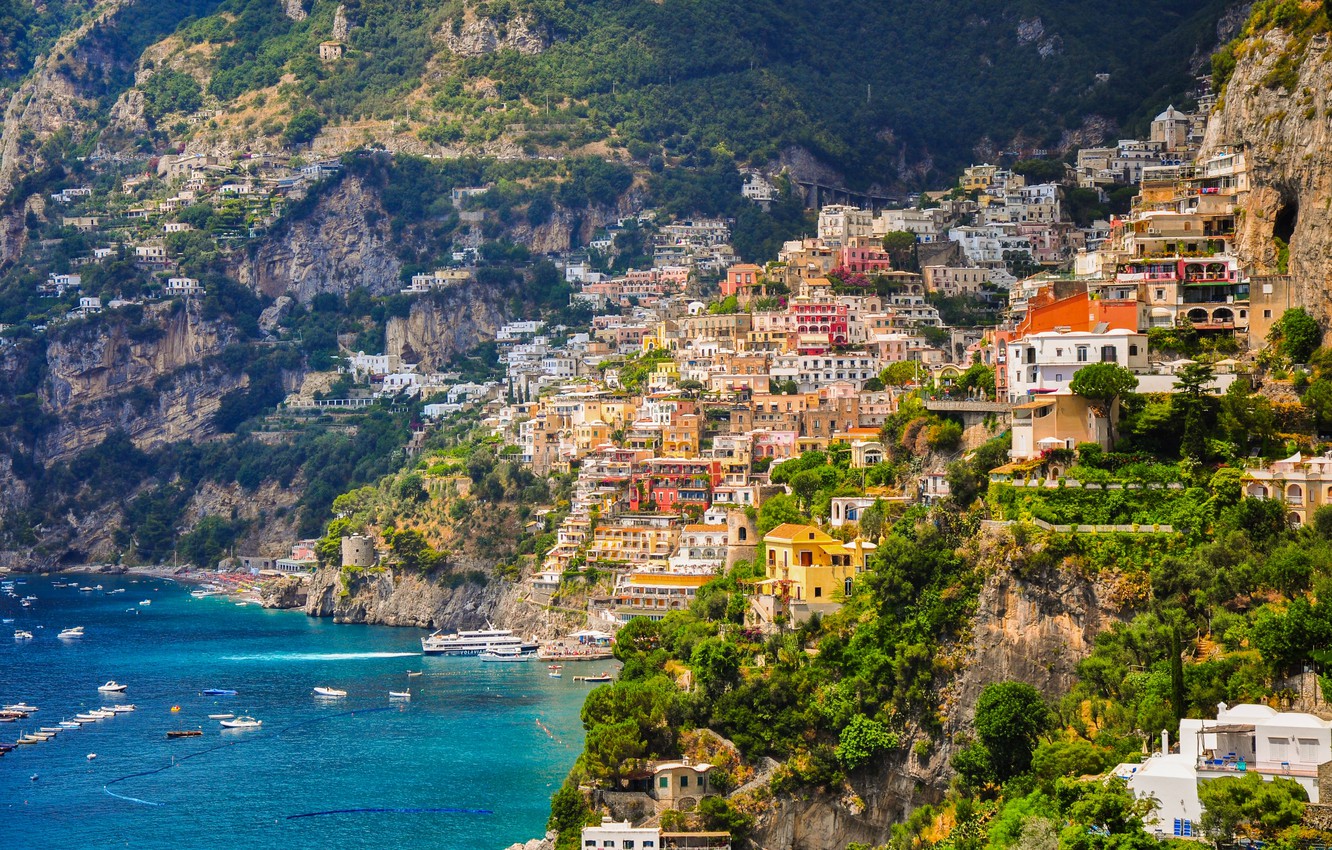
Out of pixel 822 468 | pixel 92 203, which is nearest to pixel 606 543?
pixel 822 468

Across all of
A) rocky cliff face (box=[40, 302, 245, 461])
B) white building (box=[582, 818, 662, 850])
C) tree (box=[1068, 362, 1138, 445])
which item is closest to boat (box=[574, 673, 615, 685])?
white building (box=[582, 818, 662, 850])

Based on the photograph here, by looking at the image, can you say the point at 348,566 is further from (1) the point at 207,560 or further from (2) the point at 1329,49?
(2) the point at 1329,49

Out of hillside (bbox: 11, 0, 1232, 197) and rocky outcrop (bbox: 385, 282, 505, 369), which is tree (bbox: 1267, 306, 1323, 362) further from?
rocky outcrop (bbox: 385, 282, 505, 369)

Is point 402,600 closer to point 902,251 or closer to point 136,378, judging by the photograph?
point 902,251

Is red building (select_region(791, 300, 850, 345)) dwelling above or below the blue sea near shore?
above

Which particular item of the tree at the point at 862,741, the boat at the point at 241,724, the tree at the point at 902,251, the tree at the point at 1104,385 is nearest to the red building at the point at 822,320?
the tree at the point at 902,251

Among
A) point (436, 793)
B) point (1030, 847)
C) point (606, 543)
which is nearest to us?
point (1030, 847)

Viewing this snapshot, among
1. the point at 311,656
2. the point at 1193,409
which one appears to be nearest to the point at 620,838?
the point at 1193,409
